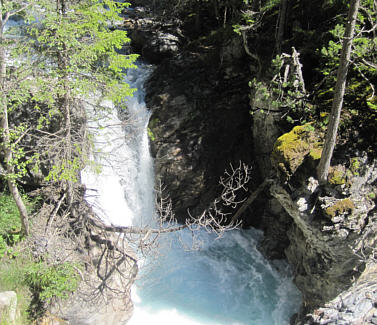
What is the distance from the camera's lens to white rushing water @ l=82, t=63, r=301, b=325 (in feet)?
31.4

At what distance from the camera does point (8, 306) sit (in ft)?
21.8

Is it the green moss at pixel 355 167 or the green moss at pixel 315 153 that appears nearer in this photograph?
the green moss at pixel 355 167

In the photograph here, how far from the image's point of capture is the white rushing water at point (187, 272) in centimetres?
957

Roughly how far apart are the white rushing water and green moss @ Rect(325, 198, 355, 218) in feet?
14.2

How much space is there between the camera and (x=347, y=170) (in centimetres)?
706

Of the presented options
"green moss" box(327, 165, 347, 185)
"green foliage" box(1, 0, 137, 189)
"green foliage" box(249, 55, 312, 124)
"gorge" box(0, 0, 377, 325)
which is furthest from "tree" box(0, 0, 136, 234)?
"green moss" box(327, 165, 347, 185)

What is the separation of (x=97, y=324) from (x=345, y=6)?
12.0 meters

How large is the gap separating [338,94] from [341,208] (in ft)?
8.56

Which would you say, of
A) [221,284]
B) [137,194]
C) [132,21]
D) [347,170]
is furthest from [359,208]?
[132,21]

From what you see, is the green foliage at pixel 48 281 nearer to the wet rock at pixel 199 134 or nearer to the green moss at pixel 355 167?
the wet rock at pixel 199 134

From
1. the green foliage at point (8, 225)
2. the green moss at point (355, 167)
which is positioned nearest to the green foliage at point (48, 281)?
the green foliage at point (8, 225)

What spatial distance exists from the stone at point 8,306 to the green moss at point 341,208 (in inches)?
298

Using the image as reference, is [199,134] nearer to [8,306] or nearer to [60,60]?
[60,60]

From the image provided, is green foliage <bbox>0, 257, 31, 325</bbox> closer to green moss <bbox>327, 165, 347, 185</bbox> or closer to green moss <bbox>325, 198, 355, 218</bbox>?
green moss <bbox>325, 198, 355, 218</bbox>
